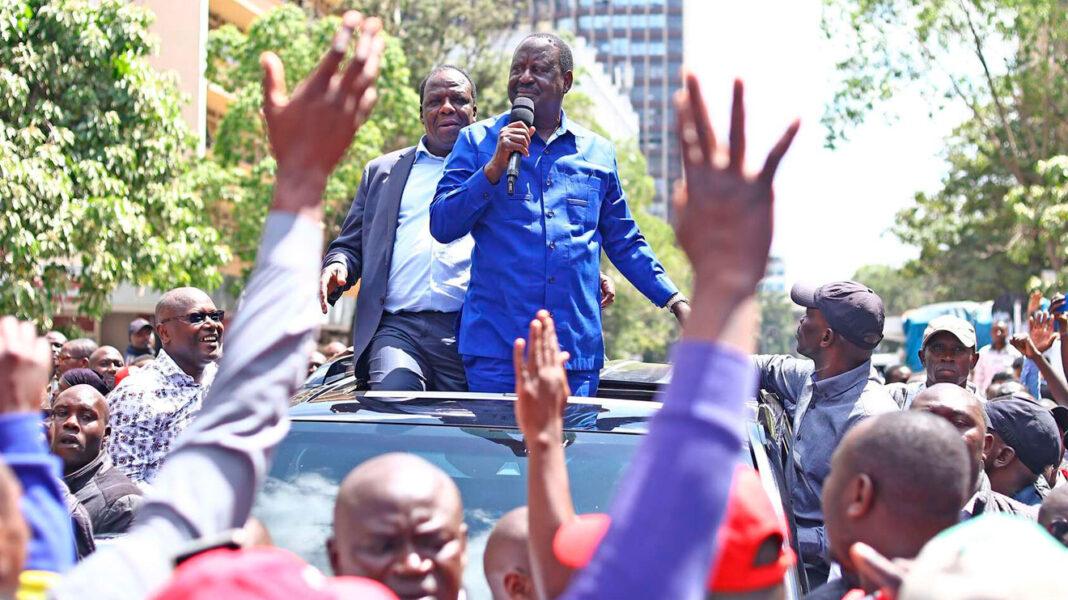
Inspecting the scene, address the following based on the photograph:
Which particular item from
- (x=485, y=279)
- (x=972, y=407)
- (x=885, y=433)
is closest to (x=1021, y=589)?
(x=885, y=433)

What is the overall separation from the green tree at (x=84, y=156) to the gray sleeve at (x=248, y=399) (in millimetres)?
13315

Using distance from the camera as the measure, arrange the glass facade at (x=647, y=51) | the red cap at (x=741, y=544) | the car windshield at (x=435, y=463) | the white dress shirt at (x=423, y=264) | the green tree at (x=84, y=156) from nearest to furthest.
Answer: the red cap at (x=741, y=544), the car windshield at (x=435, y=463), the white dress shirt at (x=423, y=264), the green tree at (x=84, y=156), the glass facade at (x=647, y=51)

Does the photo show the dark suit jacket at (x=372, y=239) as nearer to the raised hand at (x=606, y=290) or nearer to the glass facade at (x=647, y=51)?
the raised hand at (x=606, y=290)

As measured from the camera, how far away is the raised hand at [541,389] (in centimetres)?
239

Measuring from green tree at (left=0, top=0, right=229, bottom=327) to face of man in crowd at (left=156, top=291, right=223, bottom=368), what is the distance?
8994 mm

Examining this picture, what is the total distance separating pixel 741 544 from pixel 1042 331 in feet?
17.4

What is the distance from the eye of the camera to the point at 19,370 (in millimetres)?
2027

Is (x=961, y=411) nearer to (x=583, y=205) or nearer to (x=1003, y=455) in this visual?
(x=1003, y=455)

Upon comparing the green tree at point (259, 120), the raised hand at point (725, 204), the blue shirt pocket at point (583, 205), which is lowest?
the raised hand at point (725, 204)

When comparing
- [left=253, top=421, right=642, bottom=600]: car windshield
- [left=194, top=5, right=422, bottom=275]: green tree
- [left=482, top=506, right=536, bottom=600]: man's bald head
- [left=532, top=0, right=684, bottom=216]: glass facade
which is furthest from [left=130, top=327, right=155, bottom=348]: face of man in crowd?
[left=532, top=0, right=684, bottom=216]: glass facade

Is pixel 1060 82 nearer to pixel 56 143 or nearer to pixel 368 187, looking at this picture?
pixel 56 143

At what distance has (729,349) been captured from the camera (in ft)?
5.42

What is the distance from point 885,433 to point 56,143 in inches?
606

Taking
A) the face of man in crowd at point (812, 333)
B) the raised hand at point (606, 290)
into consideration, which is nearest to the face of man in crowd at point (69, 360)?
the raised hand at point (606, 290)
